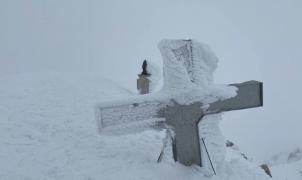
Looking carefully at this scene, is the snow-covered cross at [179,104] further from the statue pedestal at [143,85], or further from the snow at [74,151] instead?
the statue pedestal at [143,85]

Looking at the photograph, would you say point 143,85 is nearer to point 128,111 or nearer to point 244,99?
point 244,99

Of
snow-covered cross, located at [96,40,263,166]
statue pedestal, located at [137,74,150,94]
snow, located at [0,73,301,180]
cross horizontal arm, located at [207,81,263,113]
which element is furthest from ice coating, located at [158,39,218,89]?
statue pedestal, located at [137,74,150,94]

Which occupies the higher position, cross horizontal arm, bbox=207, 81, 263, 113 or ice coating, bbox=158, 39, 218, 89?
ice coating, bbox=158, 39, 218, 89

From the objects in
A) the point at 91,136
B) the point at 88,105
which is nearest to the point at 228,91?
the point at 91,136

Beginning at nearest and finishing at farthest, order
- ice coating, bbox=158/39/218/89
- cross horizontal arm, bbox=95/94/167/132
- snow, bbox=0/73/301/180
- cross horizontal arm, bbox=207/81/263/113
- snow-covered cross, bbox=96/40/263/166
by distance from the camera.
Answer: snow, bbox=0/73/301/180 < cross horizontal arm, bbox=95/94/167/132 < snow-covered cross, bbox=96/40/263/166 < ice coating, bbox=158/39/218/89 < cross horizontal arm, bbox=207/81/263/113

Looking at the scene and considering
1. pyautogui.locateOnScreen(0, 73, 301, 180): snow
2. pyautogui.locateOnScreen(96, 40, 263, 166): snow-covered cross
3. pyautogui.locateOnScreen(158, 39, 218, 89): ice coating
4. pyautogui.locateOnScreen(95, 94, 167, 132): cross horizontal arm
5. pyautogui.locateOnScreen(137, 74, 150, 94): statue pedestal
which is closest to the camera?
pyautogui.locateOnScreen(0, 73, 301, 180): snow

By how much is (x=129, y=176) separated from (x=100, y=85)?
7699 millimetres

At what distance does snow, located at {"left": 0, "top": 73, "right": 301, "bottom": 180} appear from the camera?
6203mm

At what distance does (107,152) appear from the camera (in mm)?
6980

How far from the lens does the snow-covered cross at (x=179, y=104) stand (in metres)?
6.69

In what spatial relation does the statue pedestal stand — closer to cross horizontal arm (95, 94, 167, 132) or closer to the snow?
the snow

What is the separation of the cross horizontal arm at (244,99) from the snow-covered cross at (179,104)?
2cm

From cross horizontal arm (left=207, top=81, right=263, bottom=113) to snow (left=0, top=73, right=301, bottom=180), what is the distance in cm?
102

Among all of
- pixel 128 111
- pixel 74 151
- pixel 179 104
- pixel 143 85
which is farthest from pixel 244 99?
pixel 143 85
